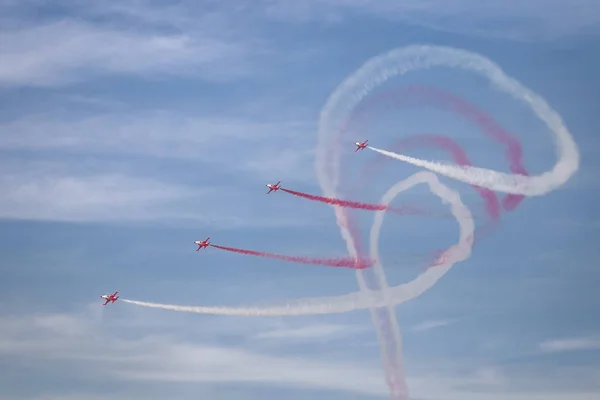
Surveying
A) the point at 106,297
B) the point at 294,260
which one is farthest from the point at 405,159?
the point at 106,297

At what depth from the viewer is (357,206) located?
103062 millimetres

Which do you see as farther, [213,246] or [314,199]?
[213,246]

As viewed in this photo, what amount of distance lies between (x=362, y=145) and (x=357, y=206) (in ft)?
25.3

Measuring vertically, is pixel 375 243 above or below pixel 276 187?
below

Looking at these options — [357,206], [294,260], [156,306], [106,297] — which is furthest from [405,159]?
[106,297]

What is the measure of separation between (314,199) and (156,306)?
22.6 m

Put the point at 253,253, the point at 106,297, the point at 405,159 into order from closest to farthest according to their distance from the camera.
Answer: the point at 405,159, the point at 253,253, the point at 106,297

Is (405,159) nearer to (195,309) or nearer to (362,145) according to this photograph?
(362,145)

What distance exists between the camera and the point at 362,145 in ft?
354

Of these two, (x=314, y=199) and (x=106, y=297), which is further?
(x=106, y=297)

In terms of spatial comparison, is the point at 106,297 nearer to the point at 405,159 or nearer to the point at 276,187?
the point at 276,187

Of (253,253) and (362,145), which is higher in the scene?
(362,145)

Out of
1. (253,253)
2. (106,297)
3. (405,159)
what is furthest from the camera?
(106,297)

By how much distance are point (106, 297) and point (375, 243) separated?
35.0m
